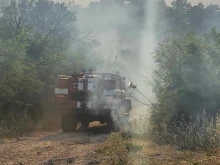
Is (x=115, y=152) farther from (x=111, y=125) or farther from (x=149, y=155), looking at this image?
(x=111, y=125)

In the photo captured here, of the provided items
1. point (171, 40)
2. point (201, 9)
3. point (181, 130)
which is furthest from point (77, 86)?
point (201, 9)

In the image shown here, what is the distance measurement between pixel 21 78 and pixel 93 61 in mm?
7714

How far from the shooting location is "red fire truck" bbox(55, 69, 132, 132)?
13422 millimetres

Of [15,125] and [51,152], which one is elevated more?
[15,125]

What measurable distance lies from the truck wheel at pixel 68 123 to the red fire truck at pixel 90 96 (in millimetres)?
201

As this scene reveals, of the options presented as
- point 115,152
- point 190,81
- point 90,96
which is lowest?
point 115,152

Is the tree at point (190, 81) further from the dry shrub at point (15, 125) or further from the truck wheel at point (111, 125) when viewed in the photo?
the dry shrub at point (15, 125)

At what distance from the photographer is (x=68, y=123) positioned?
14430 millimetres

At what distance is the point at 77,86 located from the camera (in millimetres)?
13633

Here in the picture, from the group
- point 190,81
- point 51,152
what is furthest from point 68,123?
point 190,81

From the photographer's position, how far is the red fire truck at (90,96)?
13422mm

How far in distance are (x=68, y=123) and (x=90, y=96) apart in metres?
1.53

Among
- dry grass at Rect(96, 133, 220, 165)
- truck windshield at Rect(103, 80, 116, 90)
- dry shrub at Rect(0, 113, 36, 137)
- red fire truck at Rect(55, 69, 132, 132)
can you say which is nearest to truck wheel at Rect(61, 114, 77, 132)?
red fire truck at Rect(55, 69, 132, 132)

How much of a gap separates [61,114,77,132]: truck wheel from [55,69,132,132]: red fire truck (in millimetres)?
201
